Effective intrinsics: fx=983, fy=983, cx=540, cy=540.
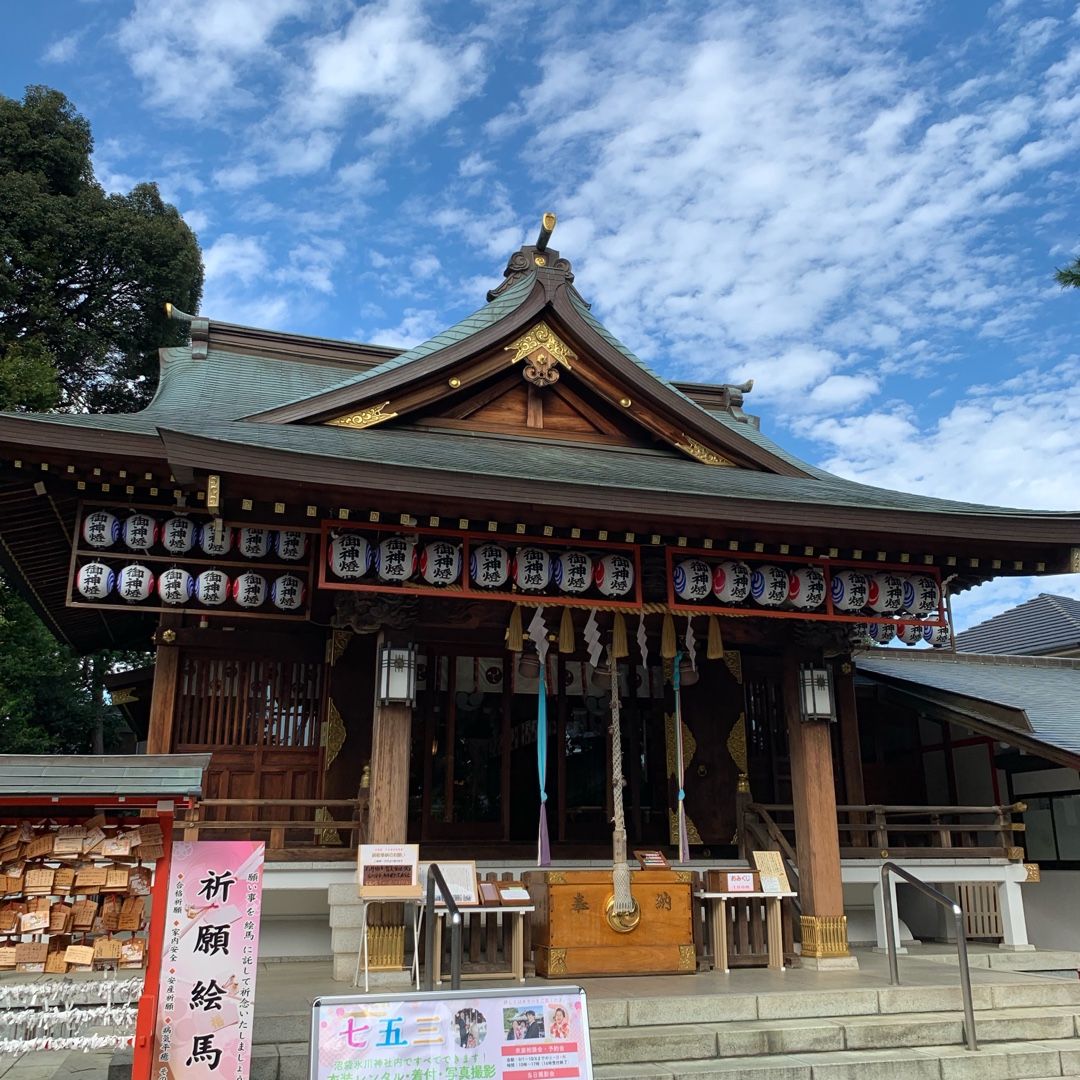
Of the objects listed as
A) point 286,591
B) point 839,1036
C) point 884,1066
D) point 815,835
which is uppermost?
point 286,591

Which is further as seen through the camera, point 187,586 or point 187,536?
point 187,586

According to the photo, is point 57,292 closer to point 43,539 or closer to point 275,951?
point 43,539

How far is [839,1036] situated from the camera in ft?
24.0

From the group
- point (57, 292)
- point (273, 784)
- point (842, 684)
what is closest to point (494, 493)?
point (273, 784)

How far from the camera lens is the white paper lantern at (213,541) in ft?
31.2

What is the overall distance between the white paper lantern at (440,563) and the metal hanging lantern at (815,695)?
4011 millimetres

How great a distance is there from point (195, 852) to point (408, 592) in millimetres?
3547

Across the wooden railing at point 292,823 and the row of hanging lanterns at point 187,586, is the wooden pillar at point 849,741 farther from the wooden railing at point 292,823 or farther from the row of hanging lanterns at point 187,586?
the row of hanging lanterns at point 187,586

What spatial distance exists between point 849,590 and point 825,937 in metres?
3.51

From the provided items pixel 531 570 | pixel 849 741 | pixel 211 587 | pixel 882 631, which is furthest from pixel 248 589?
pixel 849 741

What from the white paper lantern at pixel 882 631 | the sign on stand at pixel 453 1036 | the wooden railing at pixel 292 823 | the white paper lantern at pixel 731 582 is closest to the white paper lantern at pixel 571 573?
the white paper lantern at pixel 731 582

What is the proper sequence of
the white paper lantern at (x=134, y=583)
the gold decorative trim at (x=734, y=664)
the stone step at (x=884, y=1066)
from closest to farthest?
the stone step at (x=884, y=1066), the white paper lantern at (x=134, y=583), the gold decorative trim at (x=734, y=664)

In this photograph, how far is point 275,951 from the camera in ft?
34.7

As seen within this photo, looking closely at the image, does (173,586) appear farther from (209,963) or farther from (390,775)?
(209,963)
